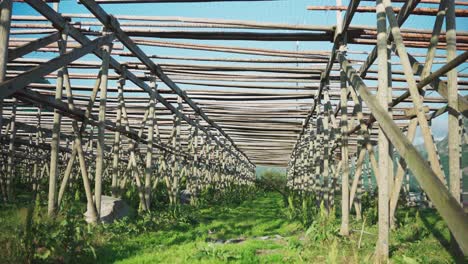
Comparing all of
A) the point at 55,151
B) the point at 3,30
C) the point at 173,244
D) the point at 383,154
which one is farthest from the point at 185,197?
the point at 383,154

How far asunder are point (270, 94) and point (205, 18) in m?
6.24

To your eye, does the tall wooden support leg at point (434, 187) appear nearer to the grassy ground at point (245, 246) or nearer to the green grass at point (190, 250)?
the grassy ground at point (245, 246)

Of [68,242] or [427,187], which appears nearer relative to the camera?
[427,187]

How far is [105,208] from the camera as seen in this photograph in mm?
8914

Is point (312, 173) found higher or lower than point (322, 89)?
lower

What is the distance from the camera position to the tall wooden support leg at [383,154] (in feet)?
15.7

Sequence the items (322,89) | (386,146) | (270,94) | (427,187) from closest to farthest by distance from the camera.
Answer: (427,187) → (386,146) → (322,89) → (270,94)

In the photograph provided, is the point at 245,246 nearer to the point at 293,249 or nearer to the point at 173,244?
the point at 293,249

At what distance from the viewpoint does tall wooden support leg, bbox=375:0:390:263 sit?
4797 mm

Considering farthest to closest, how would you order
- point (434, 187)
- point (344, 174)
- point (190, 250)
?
point (344, 174)
point (190, 250)
point (434, 187)

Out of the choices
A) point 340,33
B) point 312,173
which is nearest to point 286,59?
point 340,33

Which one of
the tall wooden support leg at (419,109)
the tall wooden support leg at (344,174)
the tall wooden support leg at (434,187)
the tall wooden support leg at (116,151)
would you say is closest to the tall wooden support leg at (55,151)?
the tall wooden support leg at (116,151)

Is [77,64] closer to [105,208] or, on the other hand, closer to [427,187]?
[105,208]

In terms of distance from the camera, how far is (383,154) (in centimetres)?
502
